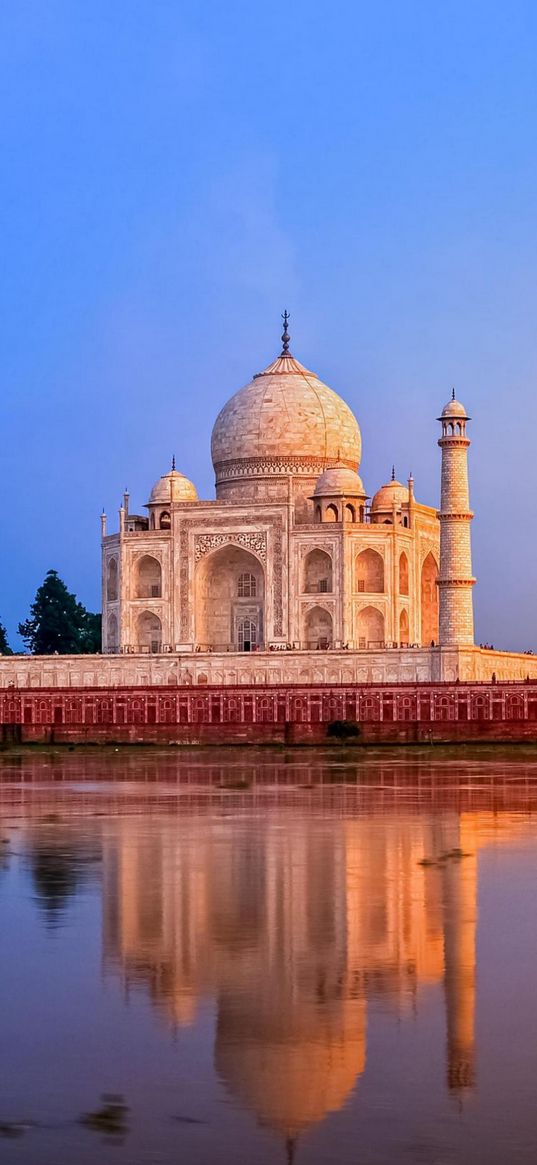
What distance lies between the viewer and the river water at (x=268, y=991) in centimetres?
492

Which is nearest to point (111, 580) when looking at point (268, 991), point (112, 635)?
point (112, 635)

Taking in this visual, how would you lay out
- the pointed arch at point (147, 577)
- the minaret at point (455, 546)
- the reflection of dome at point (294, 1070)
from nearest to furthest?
the reflection of dome at point (294, 1070), the minaret at point (455, 546), the pointed arch at point (147, 577)

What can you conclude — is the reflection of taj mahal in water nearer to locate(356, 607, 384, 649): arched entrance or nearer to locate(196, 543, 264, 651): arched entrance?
locate(356, 607, 384, 649): arched entrance

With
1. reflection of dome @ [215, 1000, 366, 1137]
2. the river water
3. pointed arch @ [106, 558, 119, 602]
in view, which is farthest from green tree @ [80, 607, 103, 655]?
reflection of dome @ [215, 1000, 366, 1137]

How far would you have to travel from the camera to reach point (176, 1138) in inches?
190

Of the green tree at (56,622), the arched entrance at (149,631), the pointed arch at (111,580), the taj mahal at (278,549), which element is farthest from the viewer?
the green tree at (56,622)

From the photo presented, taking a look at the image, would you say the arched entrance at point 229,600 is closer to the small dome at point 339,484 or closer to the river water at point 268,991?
the small dome at point 339,484

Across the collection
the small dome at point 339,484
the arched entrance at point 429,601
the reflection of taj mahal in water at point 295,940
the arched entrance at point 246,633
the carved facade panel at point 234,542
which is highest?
the small dome at point 339,484

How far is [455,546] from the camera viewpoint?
37.6 meters

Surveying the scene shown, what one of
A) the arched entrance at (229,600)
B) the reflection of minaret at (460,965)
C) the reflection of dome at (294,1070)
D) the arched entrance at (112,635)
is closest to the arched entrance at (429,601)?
the arched entrance at (229,600)

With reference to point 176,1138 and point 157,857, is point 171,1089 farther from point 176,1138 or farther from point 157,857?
point 157,857

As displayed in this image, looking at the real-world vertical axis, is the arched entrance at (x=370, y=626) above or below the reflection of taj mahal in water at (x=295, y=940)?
above

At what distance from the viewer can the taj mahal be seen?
4116 cm

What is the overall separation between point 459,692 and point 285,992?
27.7 metres
